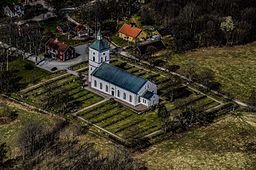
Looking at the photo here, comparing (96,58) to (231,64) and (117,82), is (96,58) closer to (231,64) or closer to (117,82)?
(117,82)

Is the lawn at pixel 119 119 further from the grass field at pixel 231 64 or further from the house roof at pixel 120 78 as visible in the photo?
the grass field at pixel 231 64

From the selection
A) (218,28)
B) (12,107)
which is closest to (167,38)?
(218,28)

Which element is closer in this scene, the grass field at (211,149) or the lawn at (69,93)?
the grass field at (211,149)

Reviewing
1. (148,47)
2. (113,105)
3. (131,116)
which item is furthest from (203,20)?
(131,116)

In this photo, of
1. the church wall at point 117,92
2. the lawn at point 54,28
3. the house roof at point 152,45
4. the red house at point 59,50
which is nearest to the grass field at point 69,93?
the church wall at point 117,92

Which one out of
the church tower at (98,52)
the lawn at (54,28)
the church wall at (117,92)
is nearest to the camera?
the church wall at (117,92)

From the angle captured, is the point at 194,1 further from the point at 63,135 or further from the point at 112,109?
the point at 63,135
